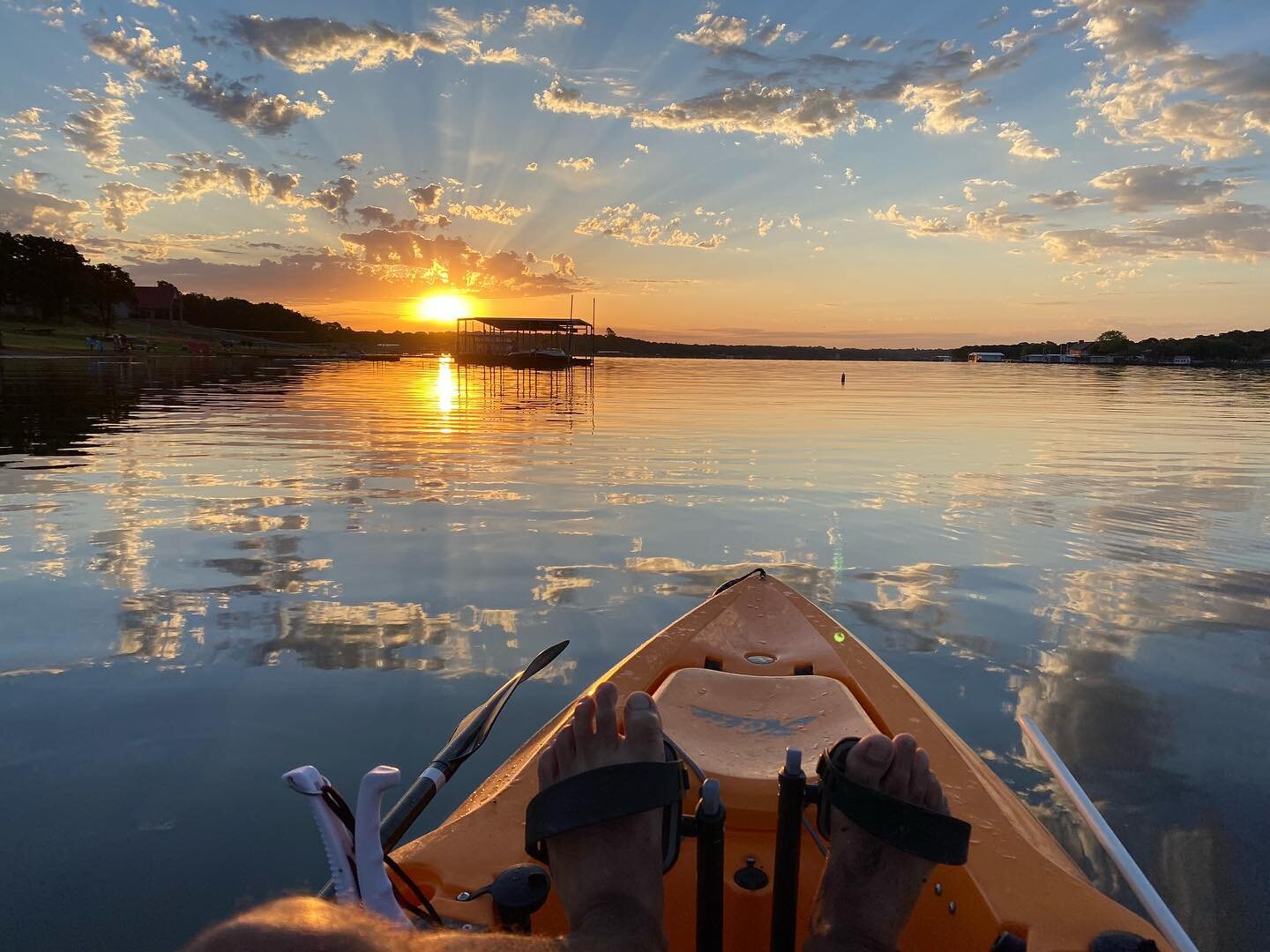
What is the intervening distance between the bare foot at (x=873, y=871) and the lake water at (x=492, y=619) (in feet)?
4.38

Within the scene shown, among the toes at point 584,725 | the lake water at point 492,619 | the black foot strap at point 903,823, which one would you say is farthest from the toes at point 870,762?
the lake water at point 492,619

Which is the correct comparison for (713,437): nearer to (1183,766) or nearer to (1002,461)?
(1002,461)

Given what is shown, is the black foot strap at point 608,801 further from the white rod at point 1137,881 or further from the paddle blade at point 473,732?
the white rod at point 1137,881

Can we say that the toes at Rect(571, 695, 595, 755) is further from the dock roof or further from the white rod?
the dock roof

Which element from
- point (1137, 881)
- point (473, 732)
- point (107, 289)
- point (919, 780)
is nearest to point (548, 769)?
point (473, 732)

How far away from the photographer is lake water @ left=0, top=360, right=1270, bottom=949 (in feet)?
9.22

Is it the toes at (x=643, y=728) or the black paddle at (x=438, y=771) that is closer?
the black paddle at (x=438, y=771)

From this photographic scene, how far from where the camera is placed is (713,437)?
15109 mm

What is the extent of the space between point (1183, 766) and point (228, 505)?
26.3 ft

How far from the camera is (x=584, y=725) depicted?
2.24 m

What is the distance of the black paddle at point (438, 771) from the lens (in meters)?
1.98

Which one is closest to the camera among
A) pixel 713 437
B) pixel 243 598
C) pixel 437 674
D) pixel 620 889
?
pixel 620 889

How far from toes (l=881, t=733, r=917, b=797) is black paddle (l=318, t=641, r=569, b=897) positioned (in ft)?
4.01

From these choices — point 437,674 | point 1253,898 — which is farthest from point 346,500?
point 1253,898
